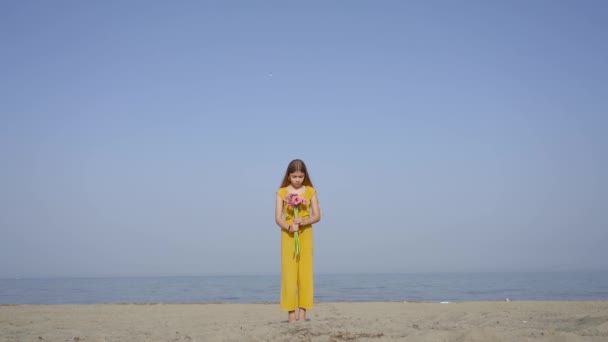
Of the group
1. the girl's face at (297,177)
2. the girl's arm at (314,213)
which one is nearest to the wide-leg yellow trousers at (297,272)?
the girl's arm at (314,213)

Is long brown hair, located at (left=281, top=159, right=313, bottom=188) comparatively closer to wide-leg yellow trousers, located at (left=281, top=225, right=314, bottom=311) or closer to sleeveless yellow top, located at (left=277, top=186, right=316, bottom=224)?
sleeveless yellow top, located at (left=277, top=186, right=316, bottom=224)

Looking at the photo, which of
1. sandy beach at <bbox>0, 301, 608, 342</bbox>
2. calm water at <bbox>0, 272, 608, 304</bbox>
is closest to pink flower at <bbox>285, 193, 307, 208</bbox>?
sandy beach at <bbox>0, 301, 608, 342</bbox>

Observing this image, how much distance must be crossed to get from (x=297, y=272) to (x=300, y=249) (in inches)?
12.5

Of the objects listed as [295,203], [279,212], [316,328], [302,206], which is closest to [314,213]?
[302,206]

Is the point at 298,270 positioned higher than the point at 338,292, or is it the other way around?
the point at 298,270

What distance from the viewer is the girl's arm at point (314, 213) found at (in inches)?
269

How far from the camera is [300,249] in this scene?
22.6ft

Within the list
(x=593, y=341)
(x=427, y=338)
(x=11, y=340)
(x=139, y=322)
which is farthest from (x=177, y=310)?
(x=593, y=341)

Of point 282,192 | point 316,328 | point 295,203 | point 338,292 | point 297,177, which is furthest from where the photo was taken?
point 338,292

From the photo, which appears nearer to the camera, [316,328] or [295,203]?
[316,328]

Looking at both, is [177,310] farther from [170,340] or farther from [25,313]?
[170,340]

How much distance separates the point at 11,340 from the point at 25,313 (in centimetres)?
366

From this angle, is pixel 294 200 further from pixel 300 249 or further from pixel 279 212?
pixel 300 249

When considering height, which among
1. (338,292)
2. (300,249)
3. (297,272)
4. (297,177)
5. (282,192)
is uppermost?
(297,177)
